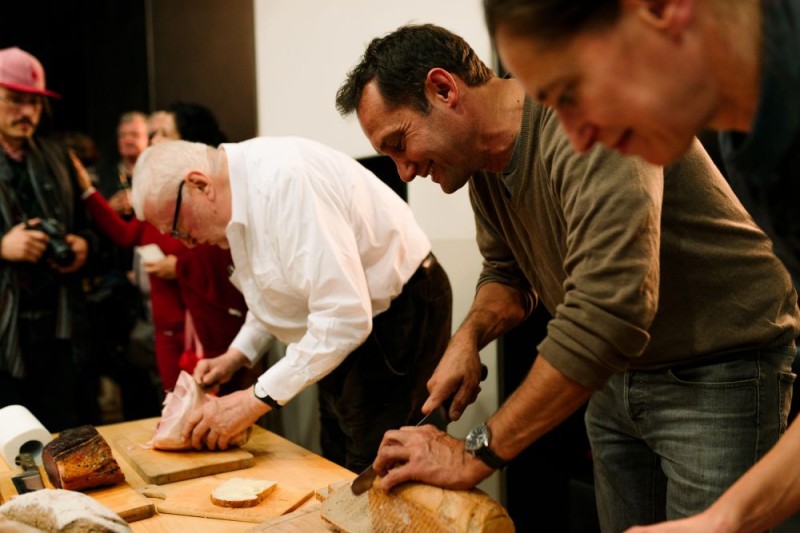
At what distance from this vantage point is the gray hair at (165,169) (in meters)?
2.03

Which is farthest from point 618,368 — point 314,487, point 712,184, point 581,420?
point 581,420

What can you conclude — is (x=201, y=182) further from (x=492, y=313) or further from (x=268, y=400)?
(x=492, y=313)

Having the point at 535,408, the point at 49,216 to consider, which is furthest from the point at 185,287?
the point at 535,408

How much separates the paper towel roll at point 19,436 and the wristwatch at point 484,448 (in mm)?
1211

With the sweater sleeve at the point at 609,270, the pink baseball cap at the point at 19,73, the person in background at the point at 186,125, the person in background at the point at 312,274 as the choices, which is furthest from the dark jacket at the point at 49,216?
the sweater sleeve at the point at 609,270

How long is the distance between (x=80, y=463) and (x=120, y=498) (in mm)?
133

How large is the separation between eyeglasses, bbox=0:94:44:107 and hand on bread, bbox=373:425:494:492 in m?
2.38

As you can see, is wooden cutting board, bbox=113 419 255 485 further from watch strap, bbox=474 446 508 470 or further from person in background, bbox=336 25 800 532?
watch strap, bbox=474 446 508 470

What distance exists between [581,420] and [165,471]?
5.36 feet

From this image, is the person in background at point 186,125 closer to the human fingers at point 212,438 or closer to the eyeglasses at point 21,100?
the eyeglasses at point 21,100

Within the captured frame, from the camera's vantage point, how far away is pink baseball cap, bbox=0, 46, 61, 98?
289cm

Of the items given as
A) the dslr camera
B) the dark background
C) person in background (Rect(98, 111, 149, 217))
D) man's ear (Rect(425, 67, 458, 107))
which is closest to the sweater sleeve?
man's ear (Rect(425, 67, 458, 107))

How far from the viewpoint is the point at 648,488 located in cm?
152

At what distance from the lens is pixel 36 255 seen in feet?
9.61
